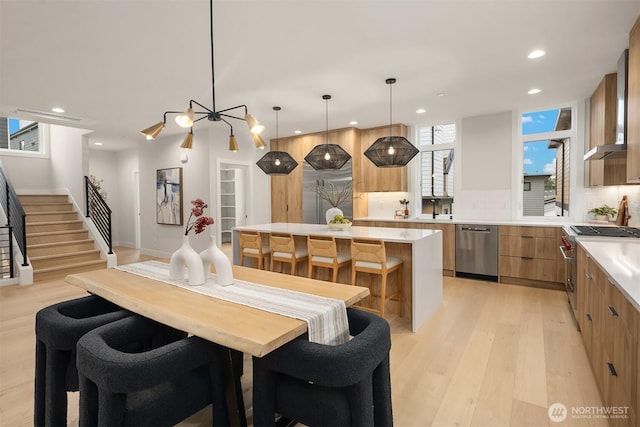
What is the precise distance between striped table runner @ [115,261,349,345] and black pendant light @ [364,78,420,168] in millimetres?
2473

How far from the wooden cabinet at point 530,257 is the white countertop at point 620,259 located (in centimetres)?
166

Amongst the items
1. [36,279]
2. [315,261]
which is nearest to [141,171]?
[36,279]

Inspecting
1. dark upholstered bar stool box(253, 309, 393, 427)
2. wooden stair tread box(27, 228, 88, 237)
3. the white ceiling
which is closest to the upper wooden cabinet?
the white ceiling

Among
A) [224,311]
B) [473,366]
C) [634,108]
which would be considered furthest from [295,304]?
[634,108]

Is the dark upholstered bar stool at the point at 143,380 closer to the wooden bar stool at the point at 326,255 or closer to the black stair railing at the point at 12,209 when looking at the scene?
the wooden bar stool at the point at 326,255

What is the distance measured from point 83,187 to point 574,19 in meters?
8.22

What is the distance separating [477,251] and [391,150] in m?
2.36

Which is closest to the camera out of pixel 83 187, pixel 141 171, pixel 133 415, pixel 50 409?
pixel 133 415

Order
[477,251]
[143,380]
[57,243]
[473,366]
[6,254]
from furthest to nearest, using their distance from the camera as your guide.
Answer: [57,243], [6,254], [477,251], [473,366], [143,380]

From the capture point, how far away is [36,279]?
5.25 metres

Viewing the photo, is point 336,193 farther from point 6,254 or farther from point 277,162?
point 6,254

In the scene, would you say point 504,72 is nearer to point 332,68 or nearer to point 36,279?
point 332,68

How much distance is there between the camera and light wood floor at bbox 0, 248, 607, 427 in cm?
201

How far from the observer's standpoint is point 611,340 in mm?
1805
